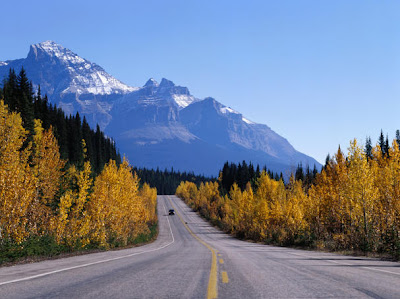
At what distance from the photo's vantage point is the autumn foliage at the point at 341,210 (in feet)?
74.7

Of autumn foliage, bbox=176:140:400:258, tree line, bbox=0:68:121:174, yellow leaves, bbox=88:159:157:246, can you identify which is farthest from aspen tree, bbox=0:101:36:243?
tree line, bbox=0:68:121:174

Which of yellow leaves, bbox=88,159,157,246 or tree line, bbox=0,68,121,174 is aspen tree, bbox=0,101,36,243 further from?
tree line, bbox=0,68,121,174

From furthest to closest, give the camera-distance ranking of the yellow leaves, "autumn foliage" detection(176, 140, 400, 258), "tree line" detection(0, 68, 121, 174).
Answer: "tree line" detection(0, 68, 121, 174)
the yellow leaves
"autumn foliage" detection(176, 140, 400, 258)

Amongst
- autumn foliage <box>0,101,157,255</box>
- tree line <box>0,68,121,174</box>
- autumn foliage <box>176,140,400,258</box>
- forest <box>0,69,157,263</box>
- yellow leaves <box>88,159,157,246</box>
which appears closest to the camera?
forest <box>0,69,157,263</box>

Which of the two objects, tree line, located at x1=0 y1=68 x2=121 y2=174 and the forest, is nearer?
the forest

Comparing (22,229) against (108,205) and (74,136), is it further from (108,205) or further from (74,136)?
(74,136)

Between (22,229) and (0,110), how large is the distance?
35.1 ft

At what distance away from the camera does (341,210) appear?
26219 millimetres

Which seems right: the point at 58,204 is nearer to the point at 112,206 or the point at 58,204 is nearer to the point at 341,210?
the point at 112,206

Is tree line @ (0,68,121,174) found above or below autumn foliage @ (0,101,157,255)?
above

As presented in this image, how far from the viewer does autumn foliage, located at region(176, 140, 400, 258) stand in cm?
2278

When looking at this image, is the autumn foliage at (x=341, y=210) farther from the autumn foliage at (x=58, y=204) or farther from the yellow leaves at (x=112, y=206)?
the yellow leaves at (x=112, y=206)

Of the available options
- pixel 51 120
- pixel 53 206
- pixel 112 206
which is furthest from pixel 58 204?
pixel 51 120

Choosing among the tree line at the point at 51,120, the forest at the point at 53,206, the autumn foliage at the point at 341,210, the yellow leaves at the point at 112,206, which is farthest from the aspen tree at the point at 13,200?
the tree line at the point at 51,120
